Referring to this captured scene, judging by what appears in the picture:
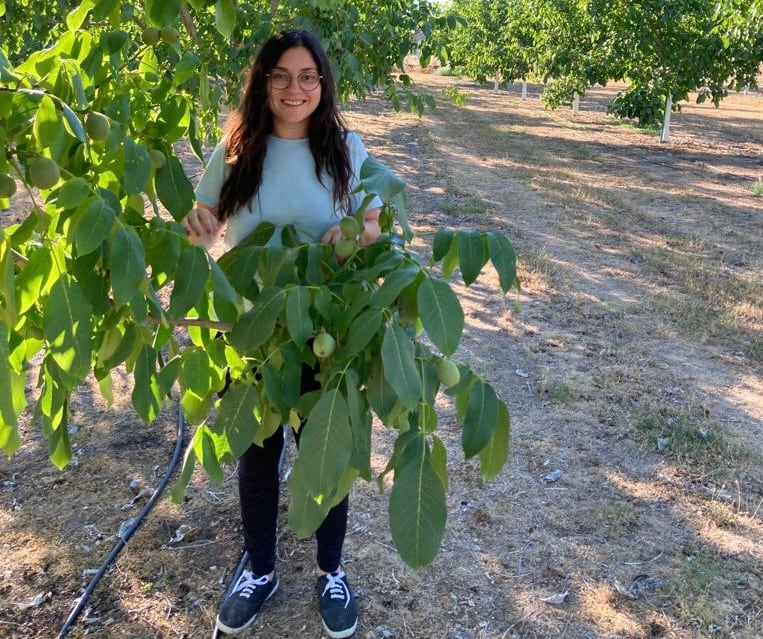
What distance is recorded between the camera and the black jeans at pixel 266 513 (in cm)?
207

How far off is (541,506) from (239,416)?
1.87m

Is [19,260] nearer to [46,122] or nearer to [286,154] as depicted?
[46,122]

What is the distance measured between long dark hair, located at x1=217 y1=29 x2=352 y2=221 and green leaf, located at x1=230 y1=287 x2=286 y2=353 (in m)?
0.61

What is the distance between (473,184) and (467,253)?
27.0 ft

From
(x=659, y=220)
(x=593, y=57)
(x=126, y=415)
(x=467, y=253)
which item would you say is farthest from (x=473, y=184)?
(x=467, y=253)

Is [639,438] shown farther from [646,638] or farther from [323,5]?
[323,5]

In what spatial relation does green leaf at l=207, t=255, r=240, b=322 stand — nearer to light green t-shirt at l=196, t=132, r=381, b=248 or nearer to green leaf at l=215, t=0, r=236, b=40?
green leaf at l=215, t=0, r=236, b=40

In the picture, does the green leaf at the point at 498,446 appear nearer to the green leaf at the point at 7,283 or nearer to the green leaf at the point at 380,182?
the green leaf at the point at 380,182

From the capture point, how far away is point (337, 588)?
→ 2250 mm

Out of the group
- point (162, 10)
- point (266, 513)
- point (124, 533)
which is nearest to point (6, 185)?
point (162, 10)

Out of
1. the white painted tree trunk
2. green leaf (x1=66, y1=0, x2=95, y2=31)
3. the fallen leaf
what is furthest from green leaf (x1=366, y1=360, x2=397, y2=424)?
the white painted tree trunk

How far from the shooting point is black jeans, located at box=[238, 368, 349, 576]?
81.5 inches

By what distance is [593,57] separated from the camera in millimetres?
13258

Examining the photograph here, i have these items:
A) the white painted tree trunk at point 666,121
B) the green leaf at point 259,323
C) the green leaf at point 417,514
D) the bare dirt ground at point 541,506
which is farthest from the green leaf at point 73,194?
the white painted tree trunk at point 666,121
